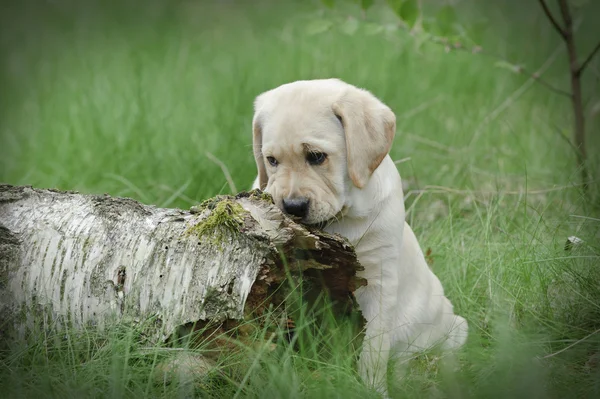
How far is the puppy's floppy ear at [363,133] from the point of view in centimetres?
321

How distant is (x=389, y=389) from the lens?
305cm

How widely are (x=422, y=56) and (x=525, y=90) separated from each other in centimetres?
134

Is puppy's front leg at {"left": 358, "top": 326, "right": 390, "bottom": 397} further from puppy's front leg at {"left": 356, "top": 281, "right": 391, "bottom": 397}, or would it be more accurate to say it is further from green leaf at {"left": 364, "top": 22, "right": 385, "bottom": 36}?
green leaf at {"left": 364, "top": 22, "right": 385, "bottom": 36}

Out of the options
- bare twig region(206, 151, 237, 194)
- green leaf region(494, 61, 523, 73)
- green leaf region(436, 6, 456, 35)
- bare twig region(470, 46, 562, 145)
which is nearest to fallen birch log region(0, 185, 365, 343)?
bare twig region(206, 151, 237, 194)

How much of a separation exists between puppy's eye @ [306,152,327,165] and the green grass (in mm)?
761

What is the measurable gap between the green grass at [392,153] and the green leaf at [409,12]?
1.00 metres

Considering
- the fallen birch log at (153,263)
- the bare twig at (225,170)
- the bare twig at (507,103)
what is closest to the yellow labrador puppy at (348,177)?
the fallen birch log at (153,263)

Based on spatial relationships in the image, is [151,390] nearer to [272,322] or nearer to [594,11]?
[272,322]

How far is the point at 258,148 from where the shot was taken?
355 cm

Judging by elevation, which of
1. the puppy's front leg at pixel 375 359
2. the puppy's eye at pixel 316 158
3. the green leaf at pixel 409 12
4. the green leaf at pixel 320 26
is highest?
the green leaf at pixel 409 12

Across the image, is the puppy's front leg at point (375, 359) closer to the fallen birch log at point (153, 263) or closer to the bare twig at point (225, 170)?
the fallen birch log at point (153, 263)

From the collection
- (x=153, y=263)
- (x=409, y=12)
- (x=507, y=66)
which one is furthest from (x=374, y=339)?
(x=507, y=66)

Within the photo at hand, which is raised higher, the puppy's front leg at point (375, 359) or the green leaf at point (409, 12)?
the green leaf at point (409, 12)

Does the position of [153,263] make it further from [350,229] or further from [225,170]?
[225,170]
